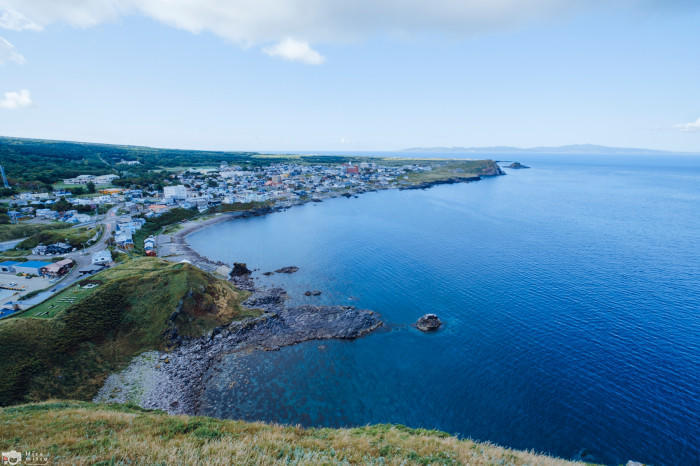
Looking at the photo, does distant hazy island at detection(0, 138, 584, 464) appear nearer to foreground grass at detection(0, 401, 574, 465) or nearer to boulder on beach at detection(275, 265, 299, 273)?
foreground grass at detection(0, 401, 574, 465)

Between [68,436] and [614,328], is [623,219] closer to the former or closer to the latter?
[614,328]

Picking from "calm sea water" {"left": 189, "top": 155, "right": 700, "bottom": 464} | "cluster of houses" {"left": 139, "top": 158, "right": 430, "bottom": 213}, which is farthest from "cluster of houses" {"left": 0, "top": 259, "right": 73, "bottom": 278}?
"cluster of houses" {"left": 139, "top": 158, "right": 430, "bottom": 213}

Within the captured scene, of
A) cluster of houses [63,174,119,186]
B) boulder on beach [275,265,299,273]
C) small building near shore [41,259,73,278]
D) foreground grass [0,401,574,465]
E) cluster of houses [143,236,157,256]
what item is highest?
cluster of houses [63,174,119,186]

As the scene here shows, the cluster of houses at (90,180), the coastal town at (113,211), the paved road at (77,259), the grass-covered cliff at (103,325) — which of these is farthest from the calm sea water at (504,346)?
the cluster of houses at (90,180)

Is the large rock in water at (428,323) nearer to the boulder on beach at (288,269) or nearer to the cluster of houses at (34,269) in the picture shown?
the boulder on beach at (288,269)

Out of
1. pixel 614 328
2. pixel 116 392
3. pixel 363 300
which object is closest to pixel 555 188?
pixel 614 328
